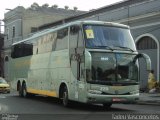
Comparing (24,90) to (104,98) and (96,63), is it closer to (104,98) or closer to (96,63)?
(96,63)

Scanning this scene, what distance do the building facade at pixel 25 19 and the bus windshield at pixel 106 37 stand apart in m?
40.4

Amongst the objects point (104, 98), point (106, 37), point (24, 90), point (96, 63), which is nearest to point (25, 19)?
point (24, 90)

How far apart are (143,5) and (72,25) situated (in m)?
14.0

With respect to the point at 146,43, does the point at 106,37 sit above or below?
below

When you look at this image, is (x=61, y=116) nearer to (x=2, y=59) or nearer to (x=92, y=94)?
(x=92, y=94)

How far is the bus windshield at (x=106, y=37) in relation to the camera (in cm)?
1944

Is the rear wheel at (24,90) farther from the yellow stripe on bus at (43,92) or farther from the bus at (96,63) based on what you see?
the bus at (96,63)

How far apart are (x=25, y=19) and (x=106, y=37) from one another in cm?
4410

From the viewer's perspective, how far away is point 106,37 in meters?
19.7

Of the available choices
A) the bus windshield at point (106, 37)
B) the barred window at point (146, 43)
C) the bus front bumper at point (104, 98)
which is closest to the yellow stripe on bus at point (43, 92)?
the bus front bumper at point (104, 98)

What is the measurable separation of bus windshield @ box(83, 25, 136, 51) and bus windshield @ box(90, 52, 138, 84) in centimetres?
46

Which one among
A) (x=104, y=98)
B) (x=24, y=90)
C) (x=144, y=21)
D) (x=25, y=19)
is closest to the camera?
(x=104, y=98)

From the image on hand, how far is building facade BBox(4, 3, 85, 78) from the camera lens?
6234cm

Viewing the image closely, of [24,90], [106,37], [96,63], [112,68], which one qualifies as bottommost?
[24,90]
